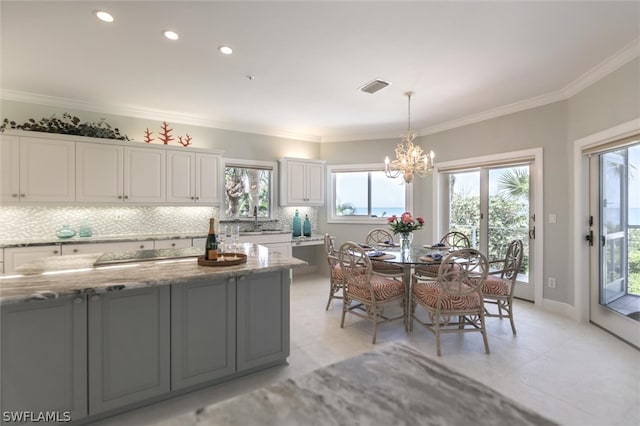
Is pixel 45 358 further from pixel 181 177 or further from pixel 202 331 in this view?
pixel 181 177

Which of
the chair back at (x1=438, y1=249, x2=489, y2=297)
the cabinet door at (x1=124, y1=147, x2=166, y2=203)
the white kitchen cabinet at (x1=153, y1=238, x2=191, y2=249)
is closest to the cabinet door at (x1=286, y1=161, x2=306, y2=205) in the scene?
the white kitchen cabinet at (x1=153, y1=238, x2=191, y2=249)

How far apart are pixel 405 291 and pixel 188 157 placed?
3.59m

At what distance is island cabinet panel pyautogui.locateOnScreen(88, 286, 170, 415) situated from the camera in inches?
69.6

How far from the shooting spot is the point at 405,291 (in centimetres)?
319

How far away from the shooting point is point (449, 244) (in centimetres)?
Result: 447

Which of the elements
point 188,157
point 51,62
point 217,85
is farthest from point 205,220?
point 51,62

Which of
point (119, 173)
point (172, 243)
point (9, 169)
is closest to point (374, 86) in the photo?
point (172, 243)

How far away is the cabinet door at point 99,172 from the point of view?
3.77 meters

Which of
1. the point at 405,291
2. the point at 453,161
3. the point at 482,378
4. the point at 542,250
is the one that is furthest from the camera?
the point at 453,161

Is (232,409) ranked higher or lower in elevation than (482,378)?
higher

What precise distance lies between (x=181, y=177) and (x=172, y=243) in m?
1.00

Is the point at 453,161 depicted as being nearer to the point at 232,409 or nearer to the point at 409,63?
the point at 409,63

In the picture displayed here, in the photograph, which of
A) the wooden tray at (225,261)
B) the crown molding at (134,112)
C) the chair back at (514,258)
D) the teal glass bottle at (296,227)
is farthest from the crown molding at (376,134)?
the wooden tray at (225,261)

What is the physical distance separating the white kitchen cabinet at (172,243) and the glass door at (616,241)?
16.6 feet
